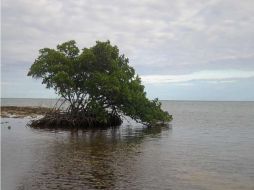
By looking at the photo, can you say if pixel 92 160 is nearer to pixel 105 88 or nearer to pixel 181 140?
pixel 181 140

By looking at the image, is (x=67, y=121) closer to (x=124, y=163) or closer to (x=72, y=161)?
(x=72, y=161)

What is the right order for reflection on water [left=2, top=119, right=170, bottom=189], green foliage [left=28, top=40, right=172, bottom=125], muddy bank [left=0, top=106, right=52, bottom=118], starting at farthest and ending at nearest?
muddy bank [left=0, top=106, right=52, bottom=118], green foliage [left=28, top=40, right=172, bottom=125], reflection on water [left=2, top=119, right=170, bottom=189]

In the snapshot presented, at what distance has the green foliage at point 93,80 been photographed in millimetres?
46406

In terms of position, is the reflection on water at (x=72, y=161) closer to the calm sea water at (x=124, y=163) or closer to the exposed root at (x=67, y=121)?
Answer: the calm sea water at (x=124, y=163)

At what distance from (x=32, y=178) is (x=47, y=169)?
2361 mm

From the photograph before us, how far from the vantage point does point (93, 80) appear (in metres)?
46.4

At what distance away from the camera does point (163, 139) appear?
38031 mm

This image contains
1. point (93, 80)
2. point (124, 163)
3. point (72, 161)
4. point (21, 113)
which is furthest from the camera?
point (21, 113)

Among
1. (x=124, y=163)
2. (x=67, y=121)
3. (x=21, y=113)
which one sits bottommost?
(x=124, y=163)

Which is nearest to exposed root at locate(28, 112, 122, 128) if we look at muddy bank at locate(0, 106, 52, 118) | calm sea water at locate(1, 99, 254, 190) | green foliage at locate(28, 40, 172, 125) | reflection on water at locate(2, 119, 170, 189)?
green foliage at locate(28, 40, 172, 125)

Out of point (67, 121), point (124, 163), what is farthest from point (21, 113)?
point (124, 163)

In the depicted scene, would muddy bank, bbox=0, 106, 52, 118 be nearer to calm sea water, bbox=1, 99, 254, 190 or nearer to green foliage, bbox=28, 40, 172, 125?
green foliage, bbox=28, 40, 172, 125

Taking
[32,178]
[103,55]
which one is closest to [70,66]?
[103,55]

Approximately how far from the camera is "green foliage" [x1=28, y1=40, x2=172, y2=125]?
152ft
